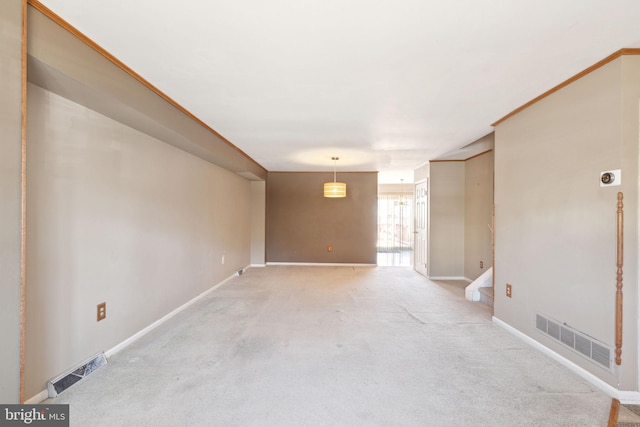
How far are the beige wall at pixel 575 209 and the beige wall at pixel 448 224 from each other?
268 cm

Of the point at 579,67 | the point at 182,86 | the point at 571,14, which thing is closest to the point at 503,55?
the point at 571,14

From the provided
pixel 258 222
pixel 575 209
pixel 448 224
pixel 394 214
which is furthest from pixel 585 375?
pixel 394 214

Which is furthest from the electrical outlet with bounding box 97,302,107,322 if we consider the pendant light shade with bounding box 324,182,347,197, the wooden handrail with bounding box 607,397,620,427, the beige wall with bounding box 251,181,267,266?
the beige wall with bounding box 251,181,267,266

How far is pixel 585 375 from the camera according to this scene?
2.28 metres

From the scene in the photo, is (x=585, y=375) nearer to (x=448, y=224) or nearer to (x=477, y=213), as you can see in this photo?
(x=477, y=213)

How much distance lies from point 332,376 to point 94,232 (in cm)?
229

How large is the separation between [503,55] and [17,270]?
3251mm

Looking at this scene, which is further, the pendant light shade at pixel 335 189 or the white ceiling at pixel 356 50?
the pendant light shade at pixel 335 189

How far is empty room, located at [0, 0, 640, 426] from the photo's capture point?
169 cm

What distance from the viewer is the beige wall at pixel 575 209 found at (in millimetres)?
2037

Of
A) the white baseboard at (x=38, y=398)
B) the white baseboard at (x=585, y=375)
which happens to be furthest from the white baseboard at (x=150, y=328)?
the white baseboard at (x=585, y=375)

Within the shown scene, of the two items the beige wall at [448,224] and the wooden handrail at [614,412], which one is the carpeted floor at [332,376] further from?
the beige wall at [448,224]

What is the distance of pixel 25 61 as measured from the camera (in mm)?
1531

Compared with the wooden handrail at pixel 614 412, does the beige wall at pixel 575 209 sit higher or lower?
higher
